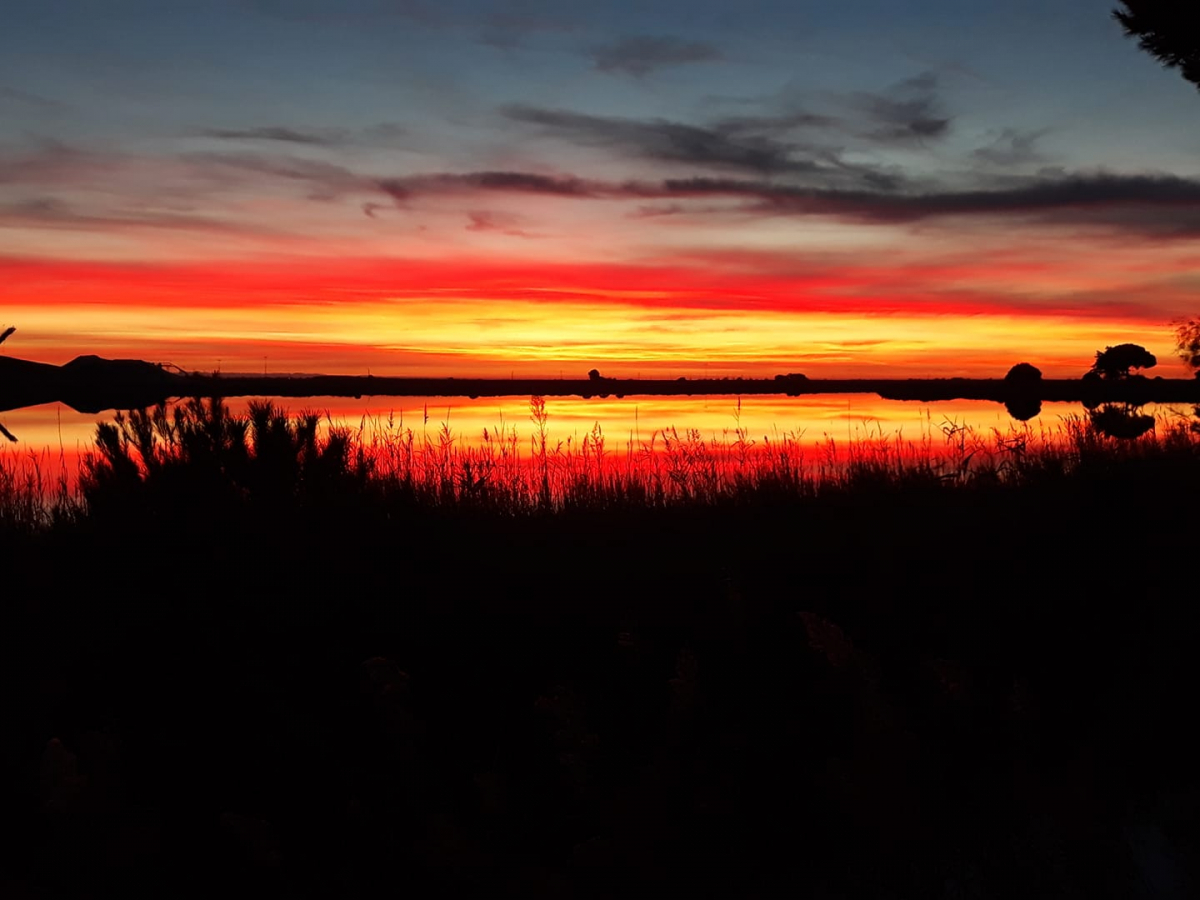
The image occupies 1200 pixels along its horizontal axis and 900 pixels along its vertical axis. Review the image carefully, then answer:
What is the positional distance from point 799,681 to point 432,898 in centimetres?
239

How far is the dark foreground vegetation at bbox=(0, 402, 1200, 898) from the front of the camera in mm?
4172

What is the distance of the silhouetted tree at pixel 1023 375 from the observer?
80.6 ft

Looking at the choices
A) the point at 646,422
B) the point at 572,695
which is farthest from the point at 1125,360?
the point at 572,695

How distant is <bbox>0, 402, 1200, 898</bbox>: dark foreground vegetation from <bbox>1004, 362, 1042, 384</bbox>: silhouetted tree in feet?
56.2

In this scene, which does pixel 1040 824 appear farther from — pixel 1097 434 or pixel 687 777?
pixel 1097 434

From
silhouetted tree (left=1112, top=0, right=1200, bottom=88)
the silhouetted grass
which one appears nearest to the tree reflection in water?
the silhouetted grass

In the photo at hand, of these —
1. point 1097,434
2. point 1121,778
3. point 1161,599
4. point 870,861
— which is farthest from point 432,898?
point 1097,434

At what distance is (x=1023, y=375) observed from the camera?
24734 millimetres

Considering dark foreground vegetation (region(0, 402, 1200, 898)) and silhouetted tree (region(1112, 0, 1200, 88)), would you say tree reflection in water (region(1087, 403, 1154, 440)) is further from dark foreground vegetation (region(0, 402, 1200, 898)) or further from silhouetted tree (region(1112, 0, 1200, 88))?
dark foreground vegetation (region(0, 402, 1200, 898))

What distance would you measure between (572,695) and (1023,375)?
22.8 metres

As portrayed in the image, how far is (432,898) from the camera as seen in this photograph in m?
4.09

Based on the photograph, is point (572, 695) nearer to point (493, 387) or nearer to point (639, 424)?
point (639, 424)

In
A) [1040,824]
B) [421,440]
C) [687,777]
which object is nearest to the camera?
[687,777]

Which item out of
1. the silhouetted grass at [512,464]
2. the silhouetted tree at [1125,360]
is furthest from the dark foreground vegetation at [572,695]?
the silhouetted tree at [1125,360]
